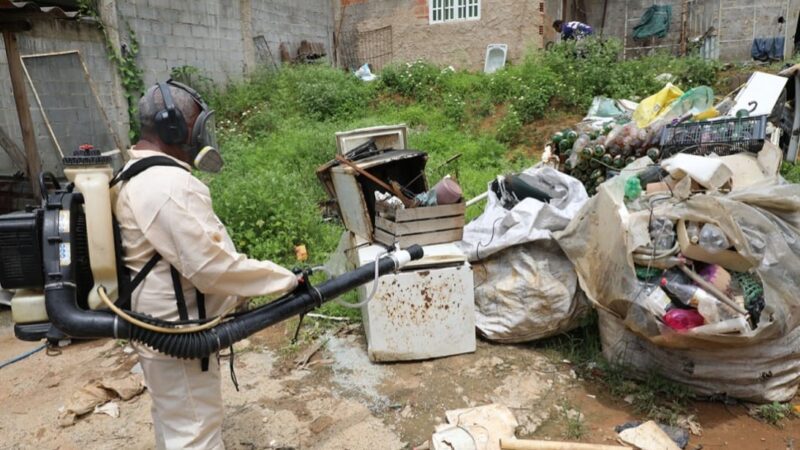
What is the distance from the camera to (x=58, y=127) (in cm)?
673

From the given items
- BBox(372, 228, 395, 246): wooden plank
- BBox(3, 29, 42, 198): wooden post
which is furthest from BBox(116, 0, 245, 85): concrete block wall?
BBox(372, 228, 395, 246): wooden plank

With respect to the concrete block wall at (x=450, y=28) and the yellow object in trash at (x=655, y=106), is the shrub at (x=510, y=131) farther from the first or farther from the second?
the concrete block wall at (x=450, y=28)

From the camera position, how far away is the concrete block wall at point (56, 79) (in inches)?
243

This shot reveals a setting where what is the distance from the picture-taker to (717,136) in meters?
4.29

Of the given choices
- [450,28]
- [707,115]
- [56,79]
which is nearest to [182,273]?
[707,115]

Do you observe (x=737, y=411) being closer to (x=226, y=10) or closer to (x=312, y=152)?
(x=312, y=152)

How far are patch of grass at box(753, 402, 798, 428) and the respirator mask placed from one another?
306 cm

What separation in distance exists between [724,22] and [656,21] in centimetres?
137

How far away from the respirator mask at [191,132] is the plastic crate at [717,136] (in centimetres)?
390

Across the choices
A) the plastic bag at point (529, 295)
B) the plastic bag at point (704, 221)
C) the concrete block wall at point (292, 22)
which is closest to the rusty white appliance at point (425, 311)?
the plastic bag at point (529, 295)

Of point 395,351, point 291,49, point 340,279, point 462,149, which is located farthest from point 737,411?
point 291,49

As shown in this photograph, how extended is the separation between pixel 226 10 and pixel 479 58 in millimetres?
5400

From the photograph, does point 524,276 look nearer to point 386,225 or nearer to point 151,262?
point 386,225

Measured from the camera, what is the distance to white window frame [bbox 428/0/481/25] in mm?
11438
